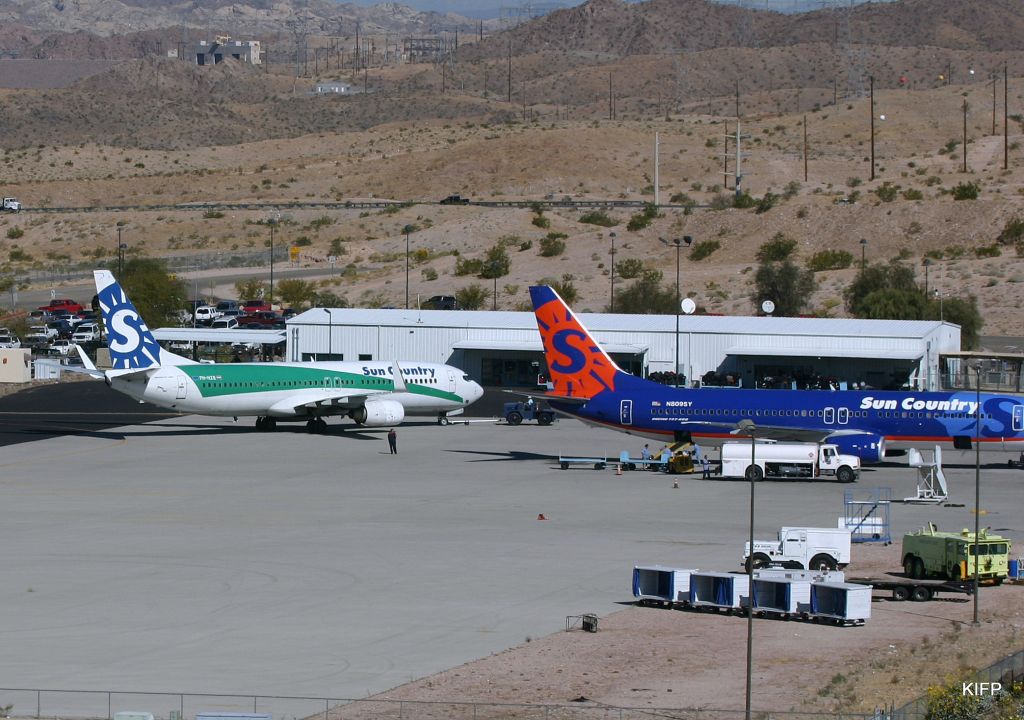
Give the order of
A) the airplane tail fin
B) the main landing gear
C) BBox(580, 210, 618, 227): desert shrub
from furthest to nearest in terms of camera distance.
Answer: BBox(580, 210, 618, 227): desert shrub, the main landing gear, the airplane tail fin

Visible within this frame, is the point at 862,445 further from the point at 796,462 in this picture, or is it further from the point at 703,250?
the point at 703,250

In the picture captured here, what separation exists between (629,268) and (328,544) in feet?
341

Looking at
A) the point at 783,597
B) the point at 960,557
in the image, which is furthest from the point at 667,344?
the point at 783,597

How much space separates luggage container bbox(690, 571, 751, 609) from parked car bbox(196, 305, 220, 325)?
101217 mm

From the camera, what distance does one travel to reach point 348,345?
110875mm

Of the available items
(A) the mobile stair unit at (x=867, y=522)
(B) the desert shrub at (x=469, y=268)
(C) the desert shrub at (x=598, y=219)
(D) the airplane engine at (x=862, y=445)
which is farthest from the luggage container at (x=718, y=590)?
(C) the desert shrub at (x=598, y=219)

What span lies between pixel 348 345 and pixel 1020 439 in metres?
53.5

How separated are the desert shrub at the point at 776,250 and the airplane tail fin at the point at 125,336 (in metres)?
86.1

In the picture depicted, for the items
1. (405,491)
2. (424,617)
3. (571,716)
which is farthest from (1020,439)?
(571,716)

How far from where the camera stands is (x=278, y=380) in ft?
273

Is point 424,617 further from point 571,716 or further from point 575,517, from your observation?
point 575,517

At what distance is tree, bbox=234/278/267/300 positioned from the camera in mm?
156250

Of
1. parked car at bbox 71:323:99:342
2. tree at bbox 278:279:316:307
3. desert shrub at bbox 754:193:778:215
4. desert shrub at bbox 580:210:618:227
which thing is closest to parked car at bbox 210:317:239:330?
parked car at bbox 71:323:99:342

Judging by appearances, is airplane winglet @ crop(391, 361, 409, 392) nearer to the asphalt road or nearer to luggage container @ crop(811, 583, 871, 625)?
the asphalt road
